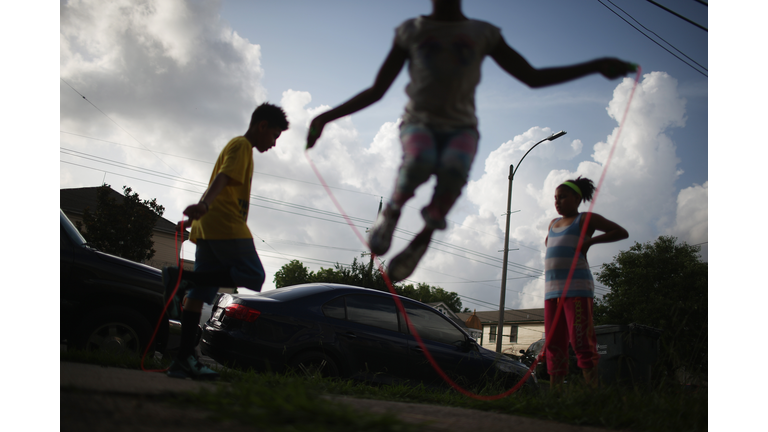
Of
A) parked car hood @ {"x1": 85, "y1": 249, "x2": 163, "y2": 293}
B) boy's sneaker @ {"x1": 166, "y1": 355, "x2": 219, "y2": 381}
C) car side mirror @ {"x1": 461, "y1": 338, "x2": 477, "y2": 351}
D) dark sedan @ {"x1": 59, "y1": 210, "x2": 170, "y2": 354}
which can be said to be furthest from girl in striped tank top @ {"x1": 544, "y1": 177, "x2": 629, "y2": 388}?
parked car hood @ {"x1": 85, "y1": 249, "x2": 163, "y2": 293}

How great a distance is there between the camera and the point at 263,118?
2.72 metres

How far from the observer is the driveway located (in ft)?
4.71

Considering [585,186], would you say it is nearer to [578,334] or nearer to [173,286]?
[578,334]

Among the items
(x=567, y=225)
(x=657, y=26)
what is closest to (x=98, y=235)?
(x=567, y=225)

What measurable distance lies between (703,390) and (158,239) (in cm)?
446

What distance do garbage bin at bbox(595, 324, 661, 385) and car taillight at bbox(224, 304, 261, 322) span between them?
3.21 meters

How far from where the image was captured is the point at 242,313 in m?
4.04

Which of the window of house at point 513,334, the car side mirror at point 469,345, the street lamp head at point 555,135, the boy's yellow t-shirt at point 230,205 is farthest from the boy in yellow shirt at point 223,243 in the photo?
the window of house at point 513,334

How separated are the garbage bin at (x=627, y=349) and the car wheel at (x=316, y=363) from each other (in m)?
2.48

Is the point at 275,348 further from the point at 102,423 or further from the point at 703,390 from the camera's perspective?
the point at 703,390

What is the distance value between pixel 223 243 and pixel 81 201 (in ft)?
6.90

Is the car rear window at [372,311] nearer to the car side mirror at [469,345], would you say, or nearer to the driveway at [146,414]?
the car side mirror at [469,345]
